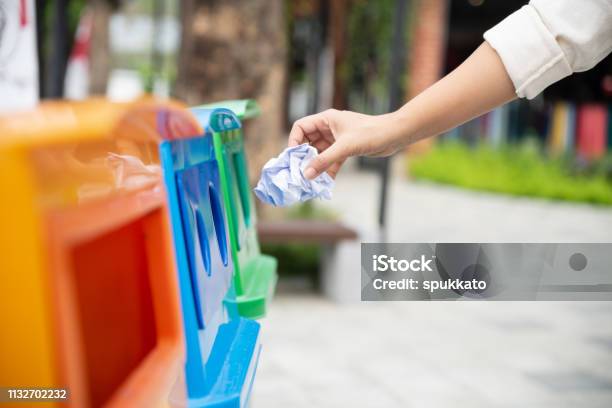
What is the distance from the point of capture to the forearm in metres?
1.87

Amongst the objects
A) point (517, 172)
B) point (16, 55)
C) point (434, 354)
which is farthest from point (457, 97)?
point (517, 172)

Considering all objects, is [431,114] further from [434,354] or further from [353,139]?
[434,354]

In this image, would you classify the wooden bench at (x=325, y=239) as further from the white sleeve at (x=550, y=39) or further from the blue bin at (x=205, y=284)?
the white sleeve at (x=550, y=39)

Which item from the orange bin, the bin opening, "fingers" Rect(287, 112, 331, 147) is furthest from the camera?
"fingers" Rect(287, 112, 331, 147)

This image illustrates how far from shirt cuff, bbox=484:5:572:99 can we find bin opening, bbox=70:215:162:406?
38.1 inches

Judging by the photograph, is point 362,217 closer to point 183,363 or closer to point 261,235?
point 261,235

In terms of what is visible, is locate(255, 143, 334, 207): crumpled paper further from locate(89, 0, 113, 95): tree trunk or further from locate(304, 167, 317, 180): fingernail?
locate(89, 0, 113, 95): tree trunk

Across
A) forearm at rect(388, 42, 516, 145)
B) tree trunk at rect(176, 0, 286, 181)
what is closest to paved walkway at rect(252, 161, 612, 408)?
tree trunk at rect(176, 0, 286, 181)

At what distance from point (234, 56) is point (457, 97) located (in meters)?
4.46

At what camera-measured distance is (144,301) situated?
4.93ft

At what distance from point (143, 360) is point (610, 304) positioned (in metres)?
5.18

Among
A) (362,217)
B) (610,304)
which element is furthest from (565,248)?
(362,217)

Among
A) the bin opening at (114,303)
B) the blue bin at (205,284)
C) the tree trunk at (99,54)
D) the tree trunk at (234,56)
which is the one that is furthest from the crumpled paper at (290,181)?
the tree trunk at (99,54)

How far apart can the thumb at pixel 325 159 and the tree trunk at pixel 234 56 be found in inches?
172
